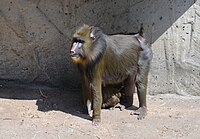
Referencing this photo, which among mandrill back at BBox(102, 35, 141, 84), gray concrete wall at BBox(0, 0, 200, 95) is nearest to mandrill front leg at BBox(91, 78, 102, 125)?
mandrill back at BBox(102, 35, 141, 84)

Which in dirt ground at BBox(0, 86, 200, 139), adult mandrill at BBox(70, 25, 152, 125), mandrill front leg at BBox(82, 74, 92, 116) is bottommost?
dirt ground at BBox(0, 86, 200, 139)

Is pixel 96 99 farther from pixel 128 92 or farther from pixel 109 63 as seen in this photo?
pixel 128 92

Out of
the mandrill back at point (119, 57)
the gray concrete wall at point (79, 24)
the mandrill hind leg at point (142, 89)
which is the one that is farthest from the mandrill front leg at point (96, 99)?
the gray concrete wall at point (79, 24)

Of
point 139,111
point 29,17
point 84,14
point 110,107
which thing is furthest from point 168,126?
point 29,17

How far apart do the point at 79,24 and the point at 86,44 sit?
92 cm

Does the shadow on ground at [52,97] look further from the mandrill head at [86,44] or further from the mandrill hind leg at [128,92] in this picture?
the mandrill head at [86,44]

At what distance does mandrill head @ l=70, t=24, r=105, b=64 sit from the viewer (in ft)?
17.9

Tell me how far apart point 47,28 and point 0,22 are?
0.62 m

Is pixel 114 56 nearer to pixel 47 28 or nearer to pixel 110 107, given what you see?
pixel 110 107

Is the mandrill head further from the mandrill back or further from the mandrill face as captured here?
the mandrill back

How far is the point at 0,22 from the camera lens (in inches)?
255

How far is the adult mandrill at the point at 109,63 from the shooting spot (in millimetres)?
5504

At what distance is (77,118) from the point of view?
5.72 meters

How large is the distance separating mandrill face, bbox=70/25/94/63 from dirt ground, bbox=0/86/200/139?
0.73 meters
